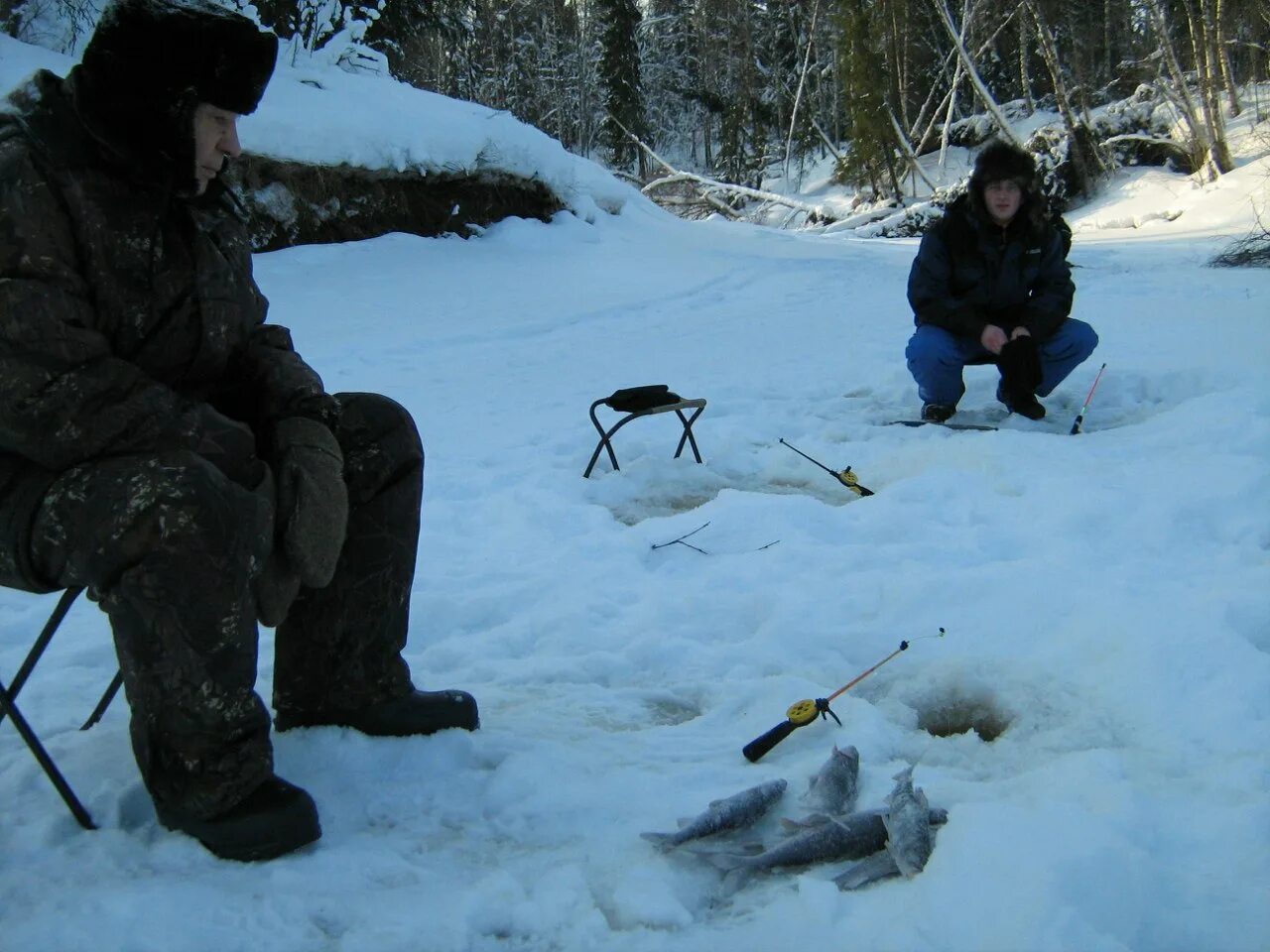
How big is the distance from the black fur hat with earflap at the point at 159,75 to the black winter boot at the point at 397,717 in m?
1.16

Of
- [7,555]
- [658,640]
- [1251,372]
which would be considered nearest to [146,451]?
[7,555]

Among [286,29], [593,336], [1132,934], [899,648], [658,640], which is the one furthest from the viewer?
[286,29]

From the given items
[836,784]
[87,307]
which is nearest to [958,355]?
[836,784]

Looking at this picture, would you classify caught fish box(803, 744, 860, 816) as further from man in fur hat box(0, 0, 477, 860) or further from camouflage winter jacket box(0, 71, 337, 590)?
camouflage winter jacket box(0, 71, 337, 590)

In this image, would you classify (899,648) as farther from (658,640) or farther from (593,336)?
(593,336)

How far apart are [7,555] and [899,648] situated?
206 centimetres

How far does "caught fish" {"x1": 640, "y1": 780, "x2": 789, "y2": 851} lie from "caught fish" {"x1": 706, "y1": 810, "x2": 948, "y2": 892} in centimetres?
9

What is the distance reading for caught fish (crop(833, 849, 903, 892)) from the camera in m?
1.77

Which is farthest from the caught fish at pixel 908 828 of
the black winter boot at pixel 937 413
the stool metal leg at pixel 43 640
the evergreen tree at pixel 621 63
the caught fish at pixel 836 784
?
the evergreen tree at pixel 621 63

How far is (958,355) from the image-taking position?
5.35m

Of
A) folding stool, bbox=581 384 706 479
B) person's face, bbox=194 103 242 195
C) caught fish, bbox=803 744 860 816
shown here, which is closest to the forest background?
folding stool, bbox=581 384 706 479

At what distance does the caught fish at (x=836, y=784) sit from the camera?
2074 millimetres

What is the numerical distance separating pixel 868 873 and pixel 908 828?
11cm

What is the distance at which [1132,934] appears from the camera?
1556mm
